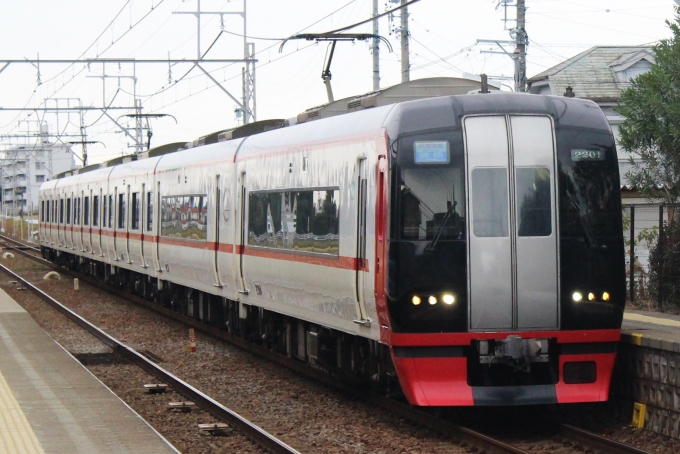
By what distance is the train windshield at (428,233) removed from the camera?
8.96 metres

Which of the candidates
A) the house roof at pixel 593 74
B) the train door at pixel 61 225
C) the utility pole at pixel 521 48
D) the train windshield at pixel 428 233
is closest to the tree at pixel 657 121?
the utility pole at pixel 521 48

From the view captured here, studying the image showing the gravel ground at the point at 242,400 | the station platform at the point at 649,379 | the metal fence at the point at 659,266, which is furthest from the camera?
the metal fence at the point at 659,266

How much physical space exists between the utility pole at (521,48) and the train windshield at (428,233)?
504 inches

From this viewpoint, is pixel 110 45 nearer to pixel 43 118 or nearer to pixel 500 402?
pixel 500 402

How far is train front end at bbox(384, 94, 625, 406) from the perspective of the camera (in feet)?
29.4

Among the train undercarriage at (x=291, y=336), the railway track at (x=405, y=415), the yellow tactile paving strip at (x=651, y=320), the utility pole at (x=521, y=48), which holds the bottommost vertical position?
the railway track at (x=405, y=415)

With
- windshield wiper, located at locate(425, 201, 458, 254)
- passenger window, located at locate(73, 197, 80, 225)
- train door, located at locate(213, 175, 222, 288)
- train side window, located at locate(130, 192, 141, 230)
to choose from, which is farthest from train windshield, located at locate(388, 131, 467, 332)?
passenger window, located at locate(73, 197, 80, 225)

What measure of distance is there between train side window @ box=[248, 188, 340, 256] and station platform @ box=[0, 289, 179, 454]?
8.15 feet

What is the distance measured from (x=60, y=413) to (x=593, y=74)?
3365 centimetres

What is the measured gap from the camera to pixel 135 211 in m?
23.3

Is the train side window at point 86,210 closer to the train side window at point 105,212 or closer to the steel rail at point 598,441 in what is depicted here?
the train side window at point 105,212

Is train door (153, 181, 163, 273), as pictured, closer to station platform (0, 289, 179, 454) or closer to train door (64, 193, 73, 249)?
station platform (0, 289, 179, 454)

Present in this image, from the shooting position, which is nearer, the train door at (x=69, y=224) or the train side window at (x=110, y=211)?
the train side window at (x=110, y=211)

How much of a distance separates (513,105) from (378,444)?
3001mm
